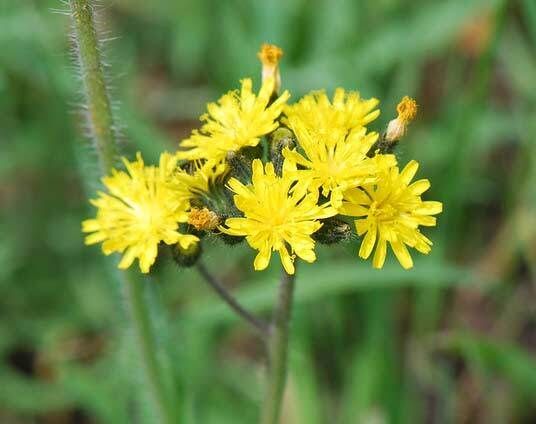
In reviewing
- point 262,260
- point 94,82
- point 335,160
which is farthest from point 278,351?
point 94,82

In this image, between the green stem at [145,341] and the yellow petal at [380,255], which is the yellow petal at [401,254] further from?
the green stem at [145,341]

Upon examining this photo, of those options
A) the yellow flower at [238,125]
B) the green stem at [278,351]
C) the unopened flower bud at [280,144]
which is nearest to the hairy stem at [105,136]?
the yellow flower at [238,125]

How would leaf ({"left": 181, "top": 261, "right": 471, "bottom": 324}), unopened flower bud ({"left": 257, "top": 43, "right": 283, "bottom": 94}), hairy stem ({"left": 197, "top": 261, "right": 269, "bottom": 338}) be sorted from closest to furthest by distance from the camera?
1. hairy stem ({"left": 197, "top": 261, "right": 269, "bottom": 338})
2. unopened flower bud ({"left": 257, "top": 43, "right": 283, "bottom": 94})
3. leaf ({"left": 181, "top": 261, "right": 471, "bottom": 324})

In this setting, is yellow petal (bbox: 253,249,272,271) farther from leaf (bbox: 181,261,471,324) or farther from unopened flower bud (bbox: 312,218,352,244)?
leaf (bbox: 181,261,471,324)

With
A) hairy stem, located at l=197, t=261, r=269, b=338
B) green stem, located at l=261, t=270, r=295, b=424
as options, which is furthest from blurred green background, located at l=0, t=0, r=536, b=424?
hairy stem, located at l=197, t=261, r=269, b=338

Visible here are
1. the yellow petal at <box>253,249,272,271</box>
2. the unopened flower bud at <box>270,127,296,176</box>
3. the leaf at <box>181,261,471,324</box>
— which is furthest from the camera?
the leaf at <box>181,261,471,324</box>

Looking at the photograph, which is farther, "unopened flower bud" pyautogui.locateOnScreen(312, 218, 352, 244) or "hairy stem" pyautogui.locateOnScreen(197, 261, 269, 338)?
"hairy stem" pyautogui.locateOnScreen(197, 261, 269, 338)

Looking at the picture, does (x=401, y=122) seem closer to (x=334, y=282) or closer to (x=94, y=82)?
(x=94, y=82)
